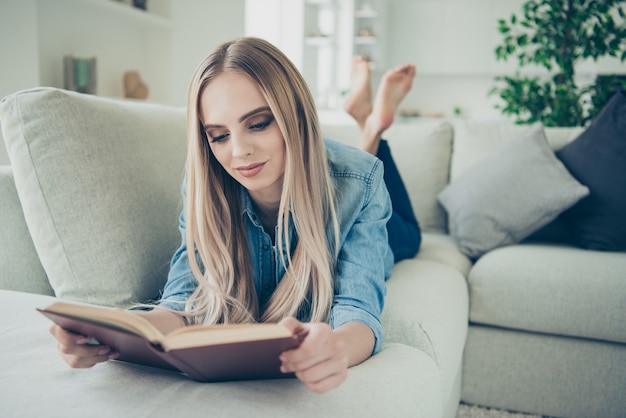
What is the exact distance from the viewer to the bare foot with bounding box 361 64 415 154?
165 centimetres

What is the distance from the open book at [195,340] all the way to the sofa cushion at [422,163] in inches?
58.3

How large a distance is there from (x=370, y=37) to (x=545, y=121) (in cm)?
330

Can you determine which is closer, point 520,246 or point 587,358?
point 587,358

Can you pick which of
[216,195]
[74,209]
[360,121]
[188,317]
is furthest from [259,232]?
[360,121]

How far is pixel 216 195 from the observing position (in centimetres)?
106

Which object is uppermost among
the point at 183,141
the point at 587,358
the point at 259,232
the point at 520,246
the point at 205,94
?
the point at 205,94

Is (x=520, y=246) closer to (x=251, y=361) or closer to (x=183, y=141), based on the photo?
(x=183, y=141)

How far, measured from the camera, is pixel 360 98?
180 centimetres

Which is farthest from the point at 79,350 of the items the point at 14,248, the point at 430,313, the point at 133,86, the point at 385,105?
the point at 133,86

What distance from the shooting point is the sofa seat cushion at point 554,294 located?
142 centimetres

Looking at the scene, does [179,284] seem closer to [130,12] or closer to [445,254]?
[445,254]

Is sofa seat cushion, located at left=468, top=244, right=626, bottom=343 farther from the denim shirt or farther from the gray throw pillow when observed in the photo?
the denim shirt

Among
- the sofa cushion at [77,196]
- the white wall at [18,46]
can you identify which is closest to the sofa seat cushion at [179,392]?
the sofa cushion at [77,196]

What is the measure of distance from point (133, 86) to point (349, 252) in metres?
2.59
